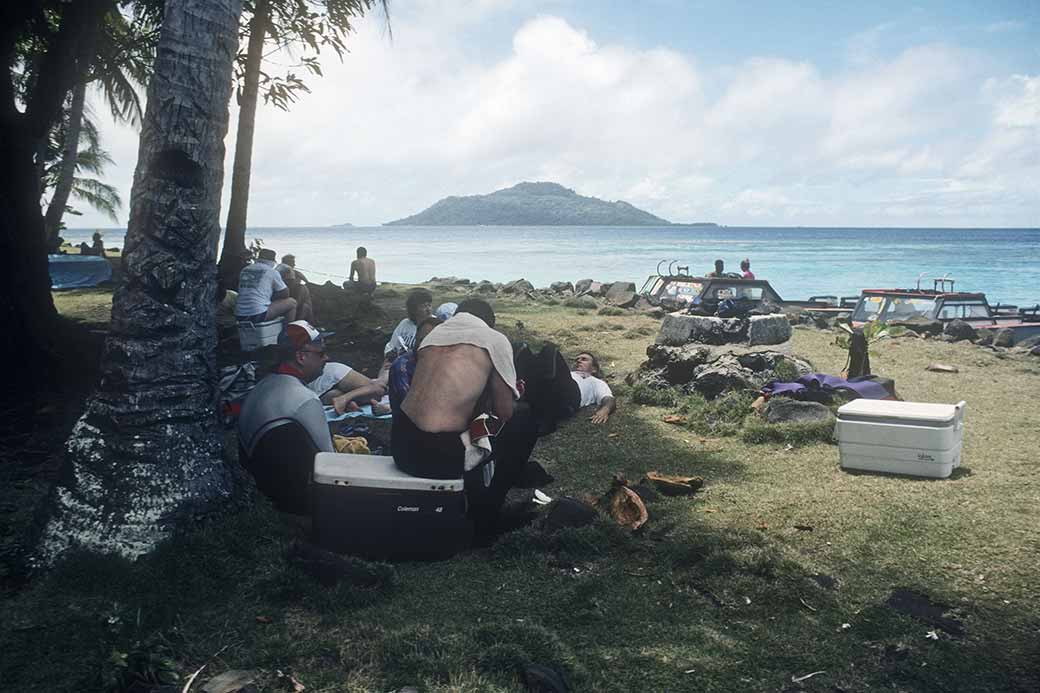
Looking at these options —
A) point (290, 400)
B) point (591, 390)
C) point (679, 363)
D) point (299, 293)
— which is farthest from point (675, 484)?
point (299, 293)

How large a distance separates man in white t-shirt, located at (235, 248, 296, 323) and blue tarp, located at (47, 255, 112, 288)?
1258cm

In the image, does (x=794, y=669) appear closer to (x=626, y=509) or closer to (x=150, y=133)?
(x=626, y=509)

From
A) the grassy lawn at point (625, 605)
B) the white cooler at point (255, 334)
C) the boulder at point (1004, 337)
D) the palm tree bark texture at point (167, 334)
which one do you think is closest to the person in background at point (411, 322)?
the white cooler at point (255, 334)

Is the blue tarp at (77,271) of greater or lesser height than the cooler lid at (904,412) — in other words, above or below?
above

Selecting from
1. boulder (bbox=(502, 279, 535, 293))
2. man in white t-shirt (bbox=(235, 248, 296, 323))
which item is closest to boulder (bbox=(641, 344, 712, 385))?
man in white t-shirt (bbox=(235, 248, 296, 323))

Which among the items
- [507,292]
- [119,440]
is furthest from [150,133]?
[507,292]

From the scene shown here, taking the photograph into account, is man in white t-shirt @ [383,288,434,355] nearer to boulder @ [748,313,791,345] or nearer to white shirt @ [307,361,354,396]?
white shirt @ [307,361,354,396]

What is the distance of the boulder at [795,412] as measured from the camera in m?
8.42

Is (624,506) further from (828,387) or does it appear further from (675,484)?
(828,387)

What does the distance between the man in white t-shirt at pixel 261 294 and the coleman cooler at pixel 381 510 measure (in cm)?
680

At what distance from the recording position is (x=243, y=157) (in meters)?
16.3

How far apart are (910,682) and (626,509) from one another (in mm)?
2420

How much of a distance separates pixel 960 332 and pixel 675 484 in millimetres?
13346

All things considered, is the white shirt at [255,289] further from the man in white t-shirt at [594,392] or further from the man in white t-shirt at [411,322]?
the man in white t-shirt at [594,392]
